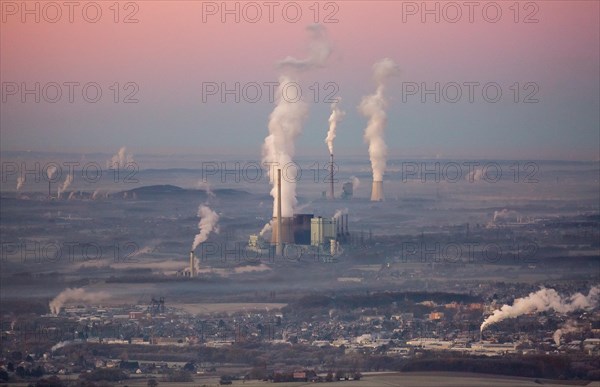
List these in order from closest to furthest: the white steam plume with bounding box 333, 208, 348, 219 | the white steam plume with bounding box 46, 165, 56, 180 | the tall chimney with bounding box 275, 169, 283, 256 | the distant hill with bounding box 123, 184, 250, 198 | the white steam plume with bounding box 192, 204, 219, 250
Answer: the tall chimney with bounding box 275, 169, 283, 256 → the white steam plume with bounding box 333, 208, 348, 219 → the white steam plume with bounding box 46, 165, 56, 180 → the white steam plume with bounding box 192, 204, 219, 250 → the distant hill with bounding box 123, 184, 250, 198

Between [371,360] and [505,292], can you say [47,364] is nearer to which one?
[371,360]

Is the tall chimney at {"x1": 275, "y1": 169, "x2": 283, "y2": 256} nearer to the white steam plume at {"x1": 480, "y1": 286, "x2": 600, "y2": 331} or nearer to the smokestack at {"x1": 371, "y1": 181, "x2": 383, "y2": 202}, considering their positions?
the smokestack at {"x1": 371, "y1": 181, "x2": 383, "y2": 202}

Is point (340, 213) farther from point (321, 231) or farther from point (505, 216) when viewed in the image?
point (505, 216)

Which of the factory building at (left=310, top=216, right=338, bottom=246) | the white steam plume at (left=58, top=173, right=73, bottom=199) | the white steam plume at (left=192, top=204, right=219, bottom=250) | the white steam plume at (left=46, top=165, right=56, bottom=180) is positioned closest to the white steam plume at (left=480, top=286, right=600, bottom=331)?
the factory building at (left=310, top=216, right=338, bottom=246)

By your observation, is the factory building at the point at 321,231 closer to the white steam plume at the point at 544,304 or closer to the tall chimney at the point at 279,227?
the tall chimney at the point at 279,227

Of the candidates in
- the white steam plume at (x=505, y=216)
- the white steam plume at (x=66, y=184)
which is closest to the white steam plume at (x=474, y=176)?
the white steam plume at (x=505, y=216)

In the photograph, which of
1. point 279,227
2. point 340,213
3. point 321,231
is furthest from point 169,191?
point 321,231
